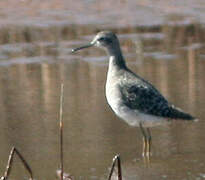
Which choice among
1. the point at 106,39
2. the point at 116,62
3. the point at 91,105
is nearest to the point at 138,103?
the point at 116,62

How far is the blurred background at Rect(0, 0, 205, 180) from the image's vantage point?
775 cm

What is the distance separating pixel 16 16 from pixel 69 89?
5.22 m

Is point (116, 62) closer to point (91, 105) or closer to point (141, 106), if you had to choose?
point (141, 106)

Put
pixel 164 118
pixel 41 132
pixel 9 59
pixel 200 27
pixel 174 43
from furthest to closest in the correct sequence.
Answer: pixel 200 27 → pixel 174 43 → pixel 9 59 → pixel 41 132 → pixel 164 118

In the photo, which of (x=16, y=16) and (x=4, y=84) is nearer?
(x=4, y=84)

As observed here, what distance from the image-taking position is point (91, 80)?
10984 millimetres

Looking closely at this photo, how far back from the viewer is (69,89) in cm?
1045

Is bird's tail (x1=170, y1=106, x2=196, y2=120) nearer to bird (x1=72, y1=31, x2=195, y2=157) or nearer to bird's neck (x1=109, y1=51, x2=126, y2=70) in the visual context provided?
bird (x1=72, y1=31, x2=195, y2=157)

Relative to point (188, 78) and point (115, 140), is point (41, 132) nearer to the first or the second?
point (115, 140)

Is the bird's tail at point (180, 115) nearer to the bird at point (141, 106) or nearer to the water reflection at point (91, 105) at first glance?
the bird at point (141, 106)

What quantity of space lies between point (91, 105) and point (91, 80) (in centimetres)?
139

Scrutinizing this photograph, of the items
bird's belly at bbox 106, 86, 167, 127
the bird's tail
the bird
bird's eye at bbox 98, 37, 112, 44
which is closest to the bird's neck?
bird's eye at bbox 98, 37, 112, 44

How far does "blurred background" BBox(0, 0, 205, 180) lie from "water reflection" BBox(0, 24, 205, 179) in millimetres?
11

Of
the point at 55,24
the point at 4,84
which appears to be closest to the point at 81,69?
the point at 4,84
